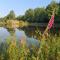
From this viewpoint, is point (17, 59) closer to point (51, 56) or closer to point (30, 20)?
point (51, 56)

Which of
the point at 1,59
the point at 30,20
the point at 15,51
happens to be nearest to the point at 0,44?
the point at 1,59

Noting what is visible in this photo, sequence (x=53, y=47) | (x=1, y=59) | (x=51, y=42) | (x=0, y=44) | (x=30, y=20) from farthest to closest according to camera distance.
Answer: (x=30, y=20), (x=0, y=44), (x=51, y=42), (x=53, y=47), (x=1, y=59)

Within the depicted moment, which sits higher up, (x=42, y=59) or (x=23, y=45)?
(x=23, y=45)

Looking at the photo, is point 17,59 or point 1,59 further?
point 1,59

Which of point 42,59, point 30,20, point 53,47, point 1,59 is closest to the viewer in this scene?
point 42,59

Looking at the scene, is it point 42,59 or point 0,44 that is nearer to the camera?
point 42,59

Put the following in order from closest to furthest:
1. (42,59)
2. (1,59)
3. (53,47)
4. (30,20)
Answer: (42,59), (1,59), (53,47), (30,20)

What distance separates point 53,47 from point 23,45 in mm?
1215

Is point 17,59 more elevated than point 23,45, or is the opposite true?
point 23,45

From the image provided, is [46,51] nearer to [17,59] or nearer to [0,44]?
[17,59]

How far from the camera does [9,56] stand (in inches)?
218

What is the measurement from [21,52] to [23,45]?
0.20 meters

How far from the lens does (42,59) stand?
5.46 metres

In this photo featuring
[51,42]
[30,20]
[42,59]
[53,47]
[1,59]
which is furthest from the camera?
[30,20]
